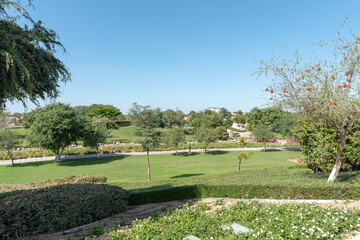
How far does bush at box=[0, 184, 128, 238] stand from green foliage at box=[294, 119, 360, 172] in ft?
36.0

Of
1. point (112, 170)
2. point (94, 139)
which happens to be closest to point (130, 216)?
point (112, 170)

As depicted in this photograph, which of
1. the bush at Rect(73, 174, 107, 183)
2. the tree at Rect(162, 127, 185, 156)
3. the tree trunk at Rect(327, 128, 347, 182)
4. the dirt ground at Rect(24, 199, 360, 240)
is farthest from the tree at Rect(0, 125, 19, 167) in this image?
the tree trunk at Rect(327, 128, 347, 182)

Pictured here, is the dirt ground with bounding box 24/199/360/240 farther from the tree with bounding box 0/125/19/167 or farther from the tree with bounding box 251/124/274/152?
the tree with bounding box 251/124/274/152

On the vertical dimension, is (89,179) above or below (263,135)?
below

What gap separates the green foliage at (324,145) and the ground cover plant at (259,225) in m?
6.96

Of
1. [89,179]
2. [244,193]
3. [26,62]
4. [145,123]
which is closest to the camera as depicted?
[26,62]

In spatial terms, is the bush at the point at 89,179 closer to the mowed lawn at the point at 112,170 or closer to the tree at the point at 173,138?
the mowed lawn at the point at 112,170

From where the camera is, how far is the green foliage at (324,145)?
1201cm

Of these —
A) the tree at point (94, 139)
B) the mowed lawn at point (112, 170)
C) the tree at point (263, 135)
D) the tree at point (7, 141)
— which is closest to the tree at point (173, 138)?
the mowed lawn at point (112, 170)

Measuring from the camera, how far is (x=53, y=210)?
588cm

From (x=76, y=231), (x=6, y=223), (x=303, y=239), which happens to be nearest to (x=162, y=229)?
(x=76, y=231)

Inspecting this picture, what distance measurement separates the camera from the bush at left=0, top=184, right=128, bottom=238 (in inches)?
215

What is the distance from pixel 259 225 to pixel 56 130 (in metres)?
31.9

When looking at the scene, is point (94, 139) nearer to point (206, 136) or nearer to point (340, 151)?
point (206, 136)
